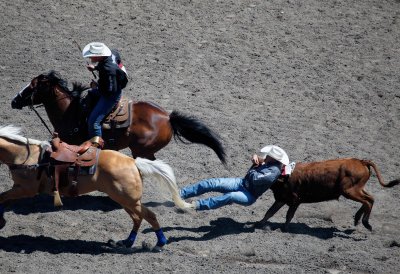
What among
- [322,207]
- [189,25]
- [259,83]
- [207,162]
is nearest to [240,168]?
[207,162]

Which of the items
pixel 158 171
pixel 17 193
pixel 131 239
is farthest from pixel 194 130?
pixel 17 193

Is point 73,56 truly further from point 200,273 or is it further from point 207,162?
point 200,273

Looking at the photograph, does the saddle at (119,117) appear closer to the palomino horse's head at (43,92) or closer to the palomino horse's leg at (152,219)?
the palomino horse's head at (43,92)

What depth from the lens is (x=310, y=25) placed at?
47.0 feet

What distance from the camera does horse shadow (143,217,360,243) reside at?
9.02 meters

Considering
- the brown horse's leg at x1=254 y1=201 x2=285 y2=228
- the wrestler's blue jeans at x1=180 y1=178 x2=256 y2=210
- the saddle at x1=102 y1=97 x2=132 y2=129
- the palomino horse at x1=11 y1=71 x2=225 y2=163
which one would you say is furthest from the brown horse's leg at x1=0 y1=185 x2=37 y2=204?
the brown horse's leg at x1=254 y1=201 x2=285 y2=228

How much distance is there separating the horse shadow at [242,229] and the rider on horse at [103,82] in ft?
5.12

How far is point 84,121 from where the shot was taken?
9.47 meters

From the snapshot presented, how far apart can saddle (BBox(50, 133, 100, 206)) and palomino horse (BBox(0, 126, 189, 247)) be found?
0.24ft

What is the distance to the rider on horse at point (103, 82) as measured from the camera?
29.9 feet

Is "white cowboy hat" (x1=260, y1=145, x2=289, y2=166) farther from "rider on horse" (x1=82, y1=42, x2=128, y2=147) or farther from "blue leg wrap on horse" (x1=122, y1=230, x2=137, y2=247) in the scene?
"rider on horse" (x1=82, y1=42, x2=128, y2=147)

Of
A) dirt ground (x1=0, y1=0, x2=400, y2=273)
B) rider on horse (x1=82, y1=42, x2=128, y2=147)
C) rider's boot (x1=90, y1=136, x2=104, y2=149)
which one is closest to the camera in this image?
dirt ground (x1=0, y1=0, x2=400, y2=273)

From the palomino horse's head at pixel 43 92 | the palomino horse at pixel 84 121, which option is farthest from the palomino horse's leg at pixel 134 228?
the palomino horse's head at pixel 43 92

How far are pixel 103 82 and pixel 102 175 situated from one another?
4.80 ft
